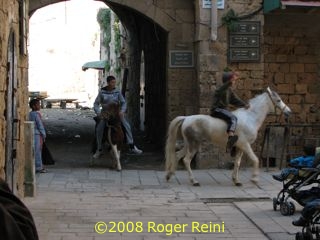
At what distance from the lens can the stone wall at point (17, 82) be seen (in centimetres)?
606

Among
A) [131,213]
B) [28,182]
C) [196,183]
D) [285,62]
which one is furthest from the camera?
[285,62]

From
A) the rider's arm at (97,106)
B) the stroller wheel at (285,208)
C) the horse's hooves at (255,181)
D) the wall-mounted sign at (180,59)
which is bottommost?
the horse's hooves at (255,181)

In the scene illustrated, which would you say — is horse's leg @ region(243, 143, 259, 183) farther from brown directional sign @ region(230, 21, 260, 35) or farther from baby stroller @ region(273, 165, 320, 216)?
brown directional sign @ region(230, 21, 260, 35)

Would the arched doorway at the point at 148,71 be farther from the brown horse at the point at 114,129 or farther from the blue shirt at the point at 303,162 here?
the blue shirt at the point at 303,162

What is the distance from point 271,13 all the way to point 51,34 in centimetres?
3712

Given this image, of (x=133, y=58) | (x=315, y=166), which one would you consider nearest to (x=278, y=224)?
(x=315, y=166)

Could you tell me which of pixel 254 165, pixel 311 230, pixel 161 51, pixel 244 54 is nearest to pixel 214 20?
pixel 244 54

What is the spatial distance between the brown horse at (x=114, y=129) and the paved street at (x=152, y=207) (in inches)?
15.1

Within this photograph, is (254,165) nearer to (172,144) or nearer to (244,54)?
(172,144)

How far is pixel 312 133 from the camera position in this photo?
13.0 meters

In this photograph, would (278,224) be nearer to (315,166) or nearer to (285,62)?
(315,166)

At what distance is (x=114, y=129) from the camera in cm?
1139

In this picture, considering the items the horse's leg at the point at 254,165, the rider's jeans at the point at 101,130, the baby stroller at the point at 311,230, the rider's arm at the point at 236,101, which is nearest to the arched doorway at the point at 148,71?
the rider's jeans at the point at 101,130

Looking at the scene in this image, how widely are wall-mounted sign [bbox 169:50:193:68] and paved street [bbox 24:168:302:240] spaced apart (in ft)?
7.65
